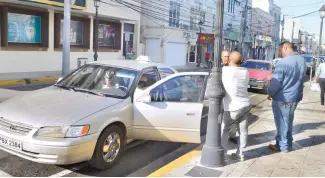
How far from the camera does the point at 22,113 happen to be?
14.9ft

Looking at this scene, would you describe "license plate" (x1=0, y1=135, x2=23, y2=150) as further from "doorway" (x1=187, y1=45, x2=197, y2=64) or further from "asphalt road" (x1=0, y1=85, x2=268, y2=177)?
"doorway" (x1=187, y1=45, x2=197, y2=64)

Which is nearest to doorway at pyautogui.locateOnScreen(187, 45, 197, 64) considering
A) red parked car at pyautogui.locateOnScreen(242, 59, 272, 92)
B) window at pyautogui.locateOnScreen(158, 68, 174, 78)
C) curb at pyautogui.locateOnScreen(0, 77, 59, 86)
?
red parked car at pyautogui.locateOnScreen(242, 59, 272, 92)

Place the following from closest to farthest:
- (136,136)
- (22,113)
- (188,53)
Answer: (22,113) → (136,136) → (188,53)

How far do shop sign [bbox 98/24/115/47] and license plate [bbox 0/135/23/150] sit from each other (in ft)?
70.4

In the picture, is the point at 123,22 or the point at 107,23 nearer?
the point at 107,23

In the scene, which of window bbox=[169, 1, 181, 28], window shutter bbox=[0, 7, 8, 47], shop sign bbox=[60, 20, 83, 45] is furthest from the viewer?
window bbox=[169, 1, 181, 28]

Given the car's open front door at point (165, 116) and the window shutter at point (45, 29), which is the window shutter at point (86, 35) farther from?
the car's open front door at point (165, 116)

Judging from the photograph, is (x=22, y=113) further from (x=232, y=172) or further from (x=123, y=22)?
(x=123, y=22)

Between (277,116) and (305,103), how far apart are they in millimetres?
7379

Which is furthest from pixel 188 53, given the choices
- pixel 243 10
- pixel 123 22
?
pixel 243 10

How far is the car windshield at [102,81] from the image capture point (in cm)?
549

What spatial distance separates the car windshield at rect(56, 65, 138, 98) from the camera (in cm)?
549

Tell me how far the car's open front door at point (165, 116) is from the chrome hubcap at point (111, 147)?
0.47 m

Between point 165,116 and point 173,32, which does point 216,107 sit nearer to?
point 165,116
